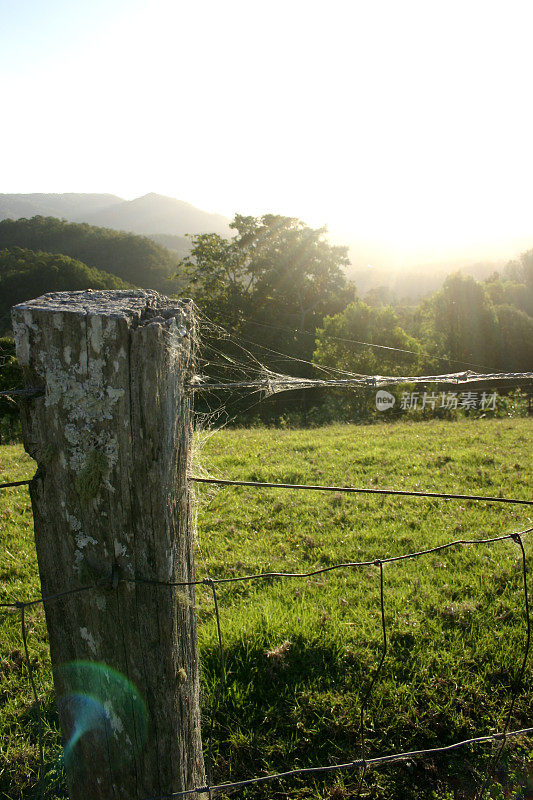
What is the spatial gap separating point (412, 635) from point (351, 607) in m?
0.46

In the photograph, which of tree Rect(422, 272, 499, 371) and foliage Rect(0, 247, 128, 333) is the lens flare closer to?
tree Rect(422, 272, 499, 371)

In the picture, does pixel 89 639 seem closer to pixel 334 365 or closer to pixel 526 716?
pixel 526 716

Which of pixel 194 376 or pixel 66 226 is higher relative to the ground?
pixel 66 226

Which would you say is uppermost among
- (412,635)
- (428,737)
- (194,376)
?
(194,376)

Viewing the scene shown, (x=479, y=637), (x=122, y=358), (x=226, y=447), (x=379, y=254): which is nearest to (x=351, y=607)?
(x=479, y=637)

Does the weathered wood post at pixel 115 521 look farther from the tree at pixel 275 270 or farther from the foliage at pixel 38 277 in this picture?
the foliage at pixel 38 277

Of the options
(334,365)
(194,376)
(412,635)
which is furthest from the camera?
(334,365)

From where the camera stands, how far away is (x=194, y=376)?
1.59m

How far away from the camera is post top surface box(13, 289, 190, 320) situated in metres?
1.24

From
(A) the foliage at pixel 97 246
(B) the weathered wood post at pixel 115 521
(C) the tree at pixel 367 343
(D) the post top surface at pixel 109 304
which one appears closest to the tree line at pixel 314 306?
(C) the tree at pixel 367 343

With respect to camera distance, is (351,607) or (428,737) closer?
(428,737)

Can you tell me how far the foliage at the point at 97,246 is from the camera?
53.4 m

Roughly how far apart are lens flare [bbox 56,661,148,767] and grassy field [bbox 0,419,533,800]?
41cm

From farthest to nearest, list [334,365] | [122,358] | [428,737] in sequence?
[334,365] < [428,737] < [122,358]
